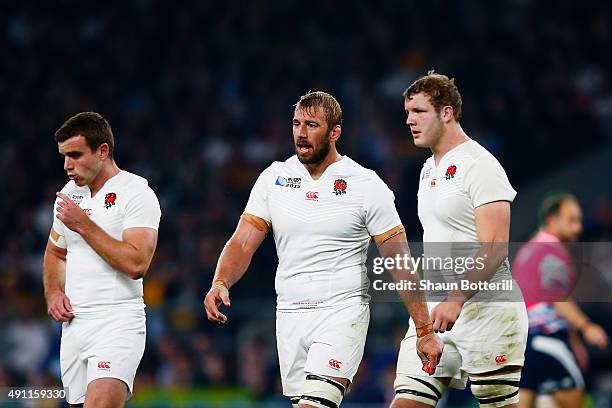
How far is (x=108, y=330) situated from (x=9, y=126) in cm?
1347

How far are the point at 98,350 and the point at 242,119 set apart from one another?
1207 centimetres

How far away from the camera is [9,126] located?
20.1m

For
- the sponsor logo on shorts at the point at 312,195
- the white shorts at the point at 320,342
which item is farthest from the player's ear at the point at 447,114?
the white shorts at the point at 320,342

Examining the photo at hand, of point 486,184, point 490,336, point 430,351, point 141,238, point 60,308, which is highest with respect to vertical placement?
point 486,184

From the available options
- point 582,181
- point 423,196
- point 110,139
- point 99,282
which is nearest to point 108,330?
point 99,282

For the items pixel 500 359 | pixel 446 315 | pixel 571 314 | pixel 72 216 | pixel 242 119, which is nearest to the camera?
pixel 446 315

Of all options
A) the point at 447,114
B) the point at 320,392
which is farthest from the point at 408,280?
the point at 447,114

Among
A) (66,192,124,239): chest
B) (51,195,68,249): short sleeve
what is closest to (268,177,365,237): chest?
(66,192,124,239): chest

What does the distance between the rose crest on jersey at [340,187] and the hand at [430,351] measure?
1072 mm

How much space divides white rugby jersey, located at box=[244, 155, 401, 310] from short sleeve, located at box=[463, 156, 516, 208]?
1.73 ft

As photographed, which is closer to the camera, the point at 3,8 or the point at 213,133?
the point at 213,133

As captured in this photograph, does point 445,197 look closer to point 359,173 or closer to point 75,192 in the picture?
point 359,173

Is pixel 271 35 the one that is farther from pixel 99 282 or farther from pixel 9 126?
pixel 99 282

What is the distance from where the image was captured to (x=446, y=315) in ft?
22.7
